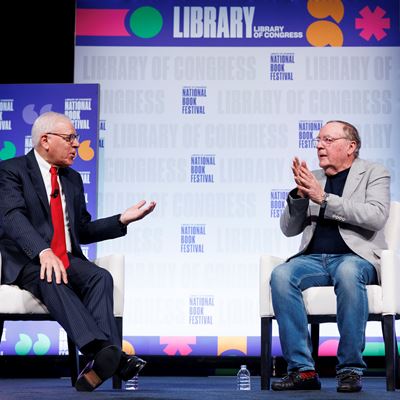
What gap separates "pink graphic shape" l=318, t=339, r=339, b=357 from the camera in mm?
5734

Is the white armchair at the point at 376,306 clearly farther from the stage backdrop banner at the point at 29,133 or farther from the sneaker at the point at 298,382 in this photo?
the stage backdrop banner at the point at 29,133

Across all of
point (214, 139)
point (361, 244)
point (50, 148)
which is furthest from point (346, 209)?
point (214, 139)

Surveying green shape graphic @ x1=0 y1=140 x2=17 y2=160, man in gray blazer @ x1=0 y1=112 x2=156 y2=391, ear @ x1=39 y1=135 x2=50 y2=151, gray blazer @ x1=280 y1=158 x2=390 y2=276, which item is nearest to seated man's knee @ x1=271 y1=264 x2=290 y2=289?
gray blazer @ x1=280 y1=158 x2=390 y2=276

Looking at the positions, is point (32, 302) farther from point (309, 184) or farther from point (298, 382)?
point (309, 184)

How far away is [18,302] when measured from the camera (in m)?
3.96

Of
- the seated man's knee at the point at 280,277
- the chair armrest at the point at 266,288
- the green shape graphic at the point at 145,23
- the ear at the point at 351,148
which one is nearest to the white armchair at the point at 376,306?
the chair armrest at the point at 266,288

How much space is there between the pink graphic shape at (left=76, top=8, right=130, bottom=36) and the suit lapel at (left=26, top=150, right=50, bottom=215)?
84.2 inches

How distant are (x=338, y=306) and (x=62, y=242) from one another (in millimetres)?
1307

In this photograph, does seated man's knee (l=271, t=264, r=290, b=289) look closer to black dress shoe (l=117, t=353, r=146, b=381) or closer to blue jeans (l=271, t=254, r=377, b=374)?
blue jeans (l=271, t=254, r=377, b=374)

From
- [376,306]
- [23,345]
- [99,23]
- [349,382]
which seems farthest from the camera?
[99,23]

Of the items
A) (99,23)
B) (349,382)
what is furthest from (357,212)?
(99,23)

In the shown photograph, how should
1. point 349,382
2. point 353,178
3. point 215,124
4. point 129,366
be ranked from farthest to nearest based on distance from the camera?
point 215,124 → point 353,178 → point 349,382 → point 129,366

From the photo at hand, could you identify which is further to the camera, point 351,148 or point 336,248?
point 351,148

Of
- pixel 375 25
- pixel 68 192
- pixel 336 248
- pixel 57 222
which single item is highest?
pixel 375 25
